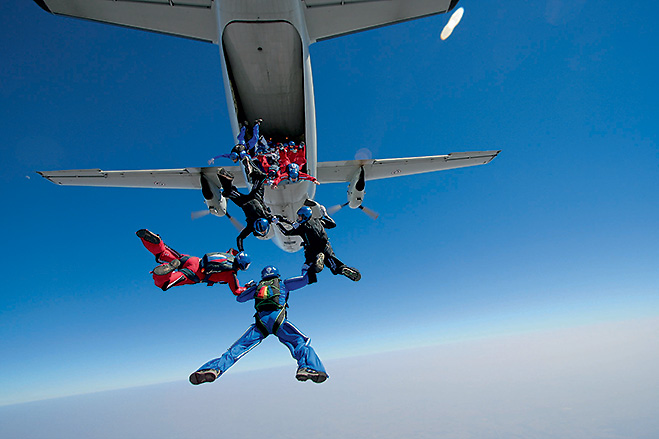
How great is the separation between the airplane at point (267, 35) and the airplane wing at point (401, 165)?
2.74m

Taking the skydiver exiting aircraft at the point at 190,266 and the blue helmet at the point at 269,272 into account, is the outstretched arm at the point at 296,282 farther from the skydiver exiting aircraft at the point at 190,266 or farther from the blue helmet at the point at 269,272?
the skydiver exiting aircraft at the point at 190,266

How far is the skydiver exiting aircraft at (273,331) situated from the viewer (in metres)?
3.55

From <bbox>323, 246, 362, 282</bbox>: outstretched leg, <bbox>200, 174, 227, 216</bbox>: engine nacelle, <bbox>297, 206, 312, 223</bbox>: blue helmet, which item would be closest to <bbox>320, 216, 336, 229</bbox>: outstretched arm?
<bbox>323, 246, 362, 282</bbox>: outstretched leg

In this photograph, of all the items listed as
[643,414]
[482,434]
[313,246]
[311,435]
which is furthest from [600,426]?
[313,246]

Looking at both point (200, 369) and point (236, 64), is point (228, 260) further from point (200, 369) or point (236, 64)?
point (236, 64)

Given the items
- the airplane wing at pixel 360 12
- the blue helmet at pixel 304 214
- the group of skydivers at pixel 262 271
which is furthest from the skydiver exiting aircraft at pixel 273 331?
the airplane wing at pixel 360 12

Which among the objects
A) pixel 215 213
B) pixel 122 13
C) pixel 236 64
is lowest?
pixel 215 213

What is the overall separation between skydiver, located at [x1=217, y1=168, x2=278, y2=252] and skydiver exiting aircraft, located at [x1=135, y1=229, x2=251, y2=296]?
34 centimetres

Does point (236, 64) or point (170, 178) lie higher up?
point (170, 178)

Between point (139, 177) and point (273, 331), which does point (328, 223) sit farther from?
point (139, 177)

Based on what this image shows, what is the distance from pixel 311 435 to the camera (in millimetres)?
165000

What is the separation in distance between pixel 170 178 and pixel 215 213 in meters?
3.87

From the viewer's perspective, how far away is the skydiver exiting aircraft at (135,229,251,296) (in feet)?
14.4

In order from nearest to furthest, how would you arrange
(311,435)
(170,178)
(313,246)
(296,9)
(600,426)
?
(313,246) < (296,9) < (170,178) < (600,426) < (311,435)
